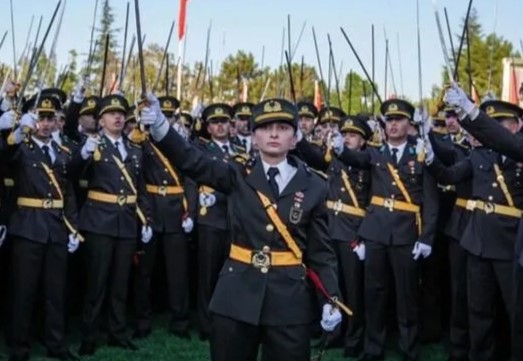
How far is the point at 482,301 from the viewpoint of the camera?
21.5ft

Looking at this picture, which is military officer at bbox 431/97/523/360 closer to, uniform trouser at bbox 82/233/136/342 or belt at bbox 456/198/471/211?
belt at bbox 456/198/471/211

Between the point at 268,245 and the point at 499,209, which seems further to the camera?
the point at 499,209

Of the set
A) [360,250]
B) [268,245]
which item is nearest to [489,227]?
[360,250]

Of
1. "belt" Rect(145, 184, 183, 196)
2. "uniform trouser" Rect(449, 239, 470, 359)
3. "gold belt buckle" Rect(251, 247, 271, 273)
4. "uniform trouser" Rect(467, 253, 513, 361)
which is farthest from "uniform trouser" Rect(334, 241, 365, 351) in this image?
"gold belt buckle" Rect(251, 247, 271, 273)

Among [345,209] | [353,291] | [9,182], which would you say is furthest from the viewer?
[345,209]

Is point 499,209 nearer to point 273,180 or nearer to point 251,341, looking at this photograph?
point 273,180

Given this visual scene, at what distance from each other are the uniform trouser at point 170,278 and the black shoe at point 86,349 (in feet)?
2.83

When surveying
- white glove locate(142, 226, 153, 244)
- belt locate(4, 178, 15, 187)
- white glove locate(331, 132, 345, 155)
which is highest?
white glove locate(331, 132, 345, 155)

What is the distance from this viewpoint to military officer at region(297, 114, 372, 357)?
7.56 m

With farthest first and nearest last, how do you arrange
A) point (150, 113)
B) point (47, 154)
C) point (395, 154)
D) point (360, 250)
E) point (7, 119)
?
point (360, 250) → point (395, 154) → point (47, 154) → point (7, 119) → point (150, 113)

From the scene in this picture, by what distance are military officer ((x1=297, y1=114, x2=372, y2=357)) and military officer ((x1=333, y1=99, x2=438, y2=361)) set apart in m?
0.23

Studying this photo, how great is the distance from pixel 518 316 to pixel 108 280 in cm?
366

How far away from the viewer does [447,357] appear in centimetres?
742

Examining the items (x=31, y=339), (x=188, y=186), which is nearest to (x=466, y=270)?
(x=188, y=186)
